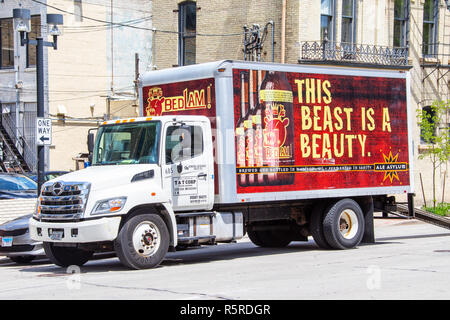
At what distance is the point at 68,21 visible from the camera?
3600 cm

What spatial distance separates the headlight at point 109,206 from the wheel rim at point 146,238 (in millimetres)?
508

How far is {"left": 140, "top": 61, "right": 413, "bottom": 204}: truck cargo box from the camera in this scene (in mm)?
13875

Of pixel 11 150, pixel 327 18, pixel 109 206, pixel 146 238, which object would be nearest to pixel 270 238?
pixel 146 238

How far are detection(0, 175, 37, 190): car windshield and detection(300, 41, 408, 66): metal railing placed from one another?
37.3 feet

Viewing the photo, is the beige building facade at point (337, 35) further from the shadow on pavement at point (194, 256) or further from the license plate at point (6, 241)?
the license plate at point (6, 241)

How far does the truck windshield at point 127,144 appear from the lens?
1329 centimetres

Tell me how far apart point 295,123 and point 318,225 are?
2254 mm

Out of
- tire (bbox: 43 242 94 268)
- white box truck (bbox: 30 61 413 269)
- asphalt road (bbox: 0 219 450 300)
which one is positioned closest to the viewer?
asphalt road (bbox: 0 219 450 300)

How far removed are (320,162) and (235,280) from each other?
465 centimetres

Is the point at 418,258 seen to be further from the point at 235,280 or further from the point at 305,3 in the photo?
the point at 305,3

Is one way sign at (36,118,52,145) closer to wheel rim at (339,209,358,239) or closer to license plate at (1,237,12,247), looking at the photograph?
license plate at (1,237,12,247)

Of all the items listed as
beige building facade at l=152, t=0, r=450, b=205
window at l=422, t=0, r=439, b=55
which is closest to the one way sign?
beige building facade at l=152, t=0, r=450, b=205

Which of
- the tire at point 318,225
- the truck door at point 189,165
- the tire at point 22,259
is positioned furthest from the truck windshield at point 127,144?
the tire at point 318,225
